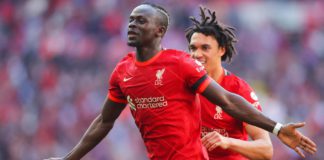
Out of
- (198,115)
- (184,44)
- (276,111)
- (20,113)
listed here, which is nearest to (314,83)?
(276,111)

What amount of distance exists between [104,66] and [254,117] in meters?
9.25

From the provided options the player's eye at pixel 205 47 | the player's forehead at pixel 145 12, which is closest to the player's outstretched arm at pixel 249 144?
the player's eye at pixel 205 47

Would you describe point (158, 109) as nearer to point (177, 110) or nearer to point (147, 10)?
point (177, 110)

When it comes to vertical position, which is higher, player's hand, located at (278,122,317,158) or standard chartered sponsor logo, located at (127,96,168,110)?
standard chartered sponsor logo, located at (127,96,168,110)

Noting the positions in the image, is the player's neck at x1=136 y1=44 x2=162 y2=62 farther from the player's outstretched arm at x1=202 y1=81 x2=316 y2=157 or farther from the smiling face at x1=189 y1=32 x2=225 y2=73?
the smiling face at x1=189 y1=32 x2=225 y2=73

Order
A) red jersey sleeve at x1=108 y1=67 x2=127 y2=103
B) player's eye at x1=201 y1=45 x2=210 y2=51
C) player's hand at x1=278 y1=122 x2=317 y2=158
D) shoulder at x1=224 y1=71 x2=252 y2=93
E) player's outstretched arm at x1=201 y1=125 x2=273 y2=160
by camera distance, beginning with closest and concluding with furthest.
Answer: player's hand at x1=278 y1=122 x2=317 y2=158, player's outstretched arm at x1=201 y1=125 x2=273 y2=160, red jersey sleeve at x1=108 y1=67 x2=127 y2=103, shoulder at x1=224 y1=71 x2=252 y2=93, player's eye at x1=201 y1=45 x2=210 y2=51

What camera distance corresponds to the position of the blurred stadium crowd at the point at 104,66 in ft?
47.6

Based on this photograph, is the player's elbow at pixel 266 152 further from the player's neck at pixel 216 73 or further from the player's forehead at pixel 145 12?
the player's forehead at pixel 145 12

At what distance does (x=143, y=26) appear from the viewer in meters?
7.29

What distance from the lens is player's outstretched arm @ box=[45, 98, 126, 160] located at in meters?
7.79

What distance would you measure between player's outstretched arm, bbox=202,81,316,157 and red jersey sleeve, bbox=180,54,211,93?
1.8 inches

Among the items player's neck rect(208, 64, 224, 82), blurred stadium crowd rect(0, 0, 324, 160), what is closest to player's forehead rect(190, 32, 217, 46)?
player's neck rect(208, 64, 224, 82)

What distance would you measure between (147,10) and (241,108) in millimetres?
1042

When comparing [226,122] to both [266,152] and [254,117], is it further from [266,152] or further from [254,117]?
[254,117]
